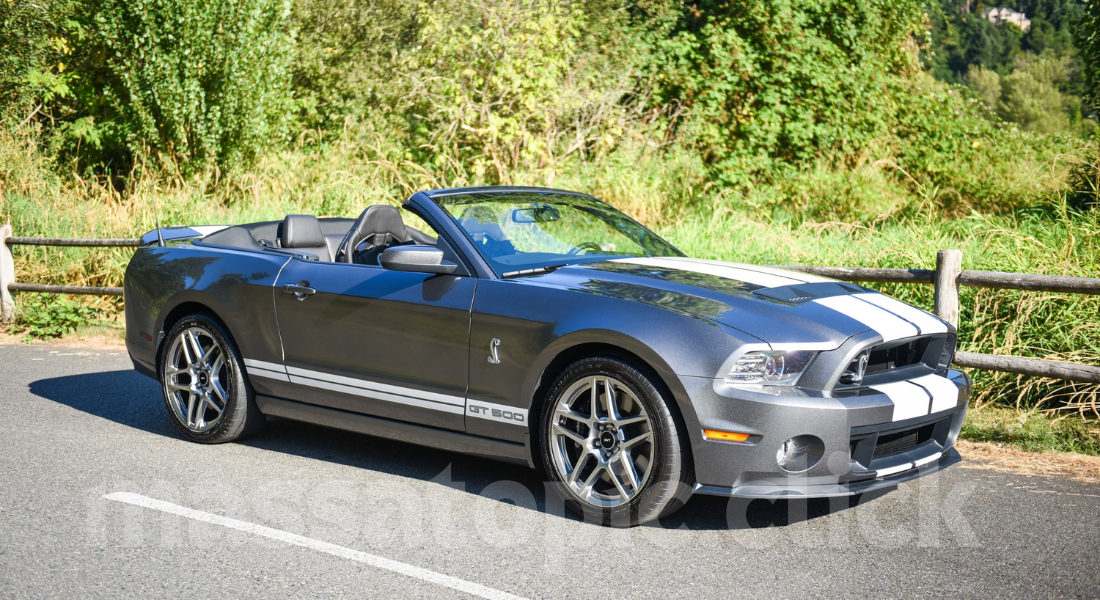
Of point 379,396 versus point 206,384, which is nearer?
point 379,396

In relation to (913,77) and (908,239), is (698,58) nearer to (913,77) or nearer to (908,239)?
(913,77)

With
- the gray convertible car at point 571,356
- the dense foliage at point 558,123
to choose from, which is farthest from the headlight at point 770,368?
the dense foliage at point 558,123

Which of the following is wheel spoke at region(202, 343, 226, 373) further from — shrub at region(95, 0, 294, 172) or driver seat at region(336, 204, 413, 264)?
shrub at region(95, 0, 294, 172)

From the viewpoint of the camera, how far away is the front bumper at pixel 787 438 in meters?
4.08

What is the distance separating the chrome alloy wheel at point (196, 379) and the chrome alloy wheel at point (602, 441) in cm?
238

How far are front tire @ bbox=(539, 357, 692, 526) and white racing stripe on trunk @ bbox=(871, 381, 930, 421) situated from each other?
0.88 metres

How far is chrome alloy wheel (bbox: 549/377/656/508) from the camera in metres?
4.43

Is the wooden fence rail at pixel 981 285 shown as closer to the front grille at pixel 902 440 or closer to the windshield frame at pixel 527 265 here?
the windshield frame at pixel 527 265

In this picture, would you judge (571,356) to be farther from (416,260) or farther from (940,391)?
(940,391)

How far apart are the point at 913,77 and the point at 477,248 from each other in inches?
661

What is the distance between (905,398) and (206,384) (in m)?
4.02

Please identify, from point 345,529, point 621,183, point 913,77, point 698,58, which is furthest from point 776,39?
point 345,529

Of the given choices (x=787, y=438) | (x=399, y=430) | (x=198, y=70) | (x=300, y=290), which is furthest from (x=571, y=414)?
(x=198, y=70)

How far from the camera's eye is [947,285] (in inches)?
259
